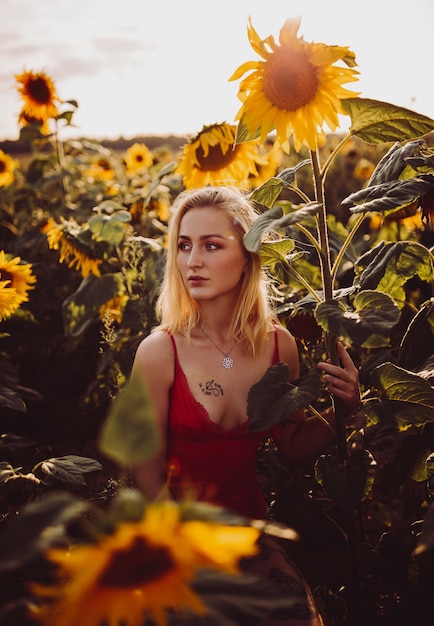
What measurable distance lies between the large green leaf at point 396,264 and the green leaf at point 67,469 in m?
0.80

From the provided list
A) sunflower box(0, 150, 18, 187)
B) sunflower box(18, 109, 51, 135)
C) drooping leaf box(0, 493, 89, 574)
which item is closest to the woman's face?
drooping leaf box(0, 493, 89, 574)

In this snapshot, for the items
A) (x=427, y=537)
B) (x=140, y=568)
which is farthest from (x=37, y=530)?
(x=427, y=537)

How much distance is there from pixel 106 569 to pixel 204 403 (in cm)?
117

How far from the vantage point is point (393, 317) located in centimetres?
111

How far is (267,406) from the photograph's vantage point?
1206 mm

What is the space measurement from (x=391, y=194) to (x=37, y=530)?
995 mm

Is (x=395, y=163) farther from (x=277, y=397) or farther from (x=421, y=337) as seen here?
(x=277, y=397)

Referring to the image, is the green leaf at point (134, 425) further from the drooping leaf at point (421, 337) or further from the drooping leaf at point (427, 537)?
the drooping leaf at point (421, 337)

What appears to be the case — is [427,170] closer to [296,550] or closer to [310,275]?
[310,275]

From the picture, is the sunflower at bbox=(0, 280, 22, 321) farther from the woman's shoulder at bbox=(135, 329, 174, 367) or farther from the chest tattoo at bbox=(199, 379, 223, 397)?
the chest tattoo at bbox=(199, 379, 223, 397)

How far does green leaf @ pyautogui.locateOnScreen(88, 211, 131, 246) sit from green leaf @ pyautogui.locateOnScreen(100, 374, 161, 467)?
2.08 meters

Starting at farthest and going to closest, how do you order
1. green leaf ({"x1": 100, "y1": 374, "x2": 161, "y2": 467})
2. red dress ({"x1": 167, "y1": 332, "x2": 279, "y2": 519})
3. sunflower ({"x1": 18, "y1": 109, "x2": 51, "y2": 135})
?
sunflower ({"x1": 18, "y1": 109, "x2": 51, "y2": 135}) → red dress ({"x1": 167, "y1": 332, "x2": 279, "y2": 519}) → green leaf ({"x1": 100, "y1": 374, "x2": 161, "y2": 467})

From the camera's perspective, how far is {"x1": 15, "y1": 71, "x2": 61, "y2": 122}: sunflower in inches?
Answer: 153

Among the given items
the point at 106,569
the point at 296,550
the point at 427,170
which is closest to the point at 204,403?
the point at 296,550
